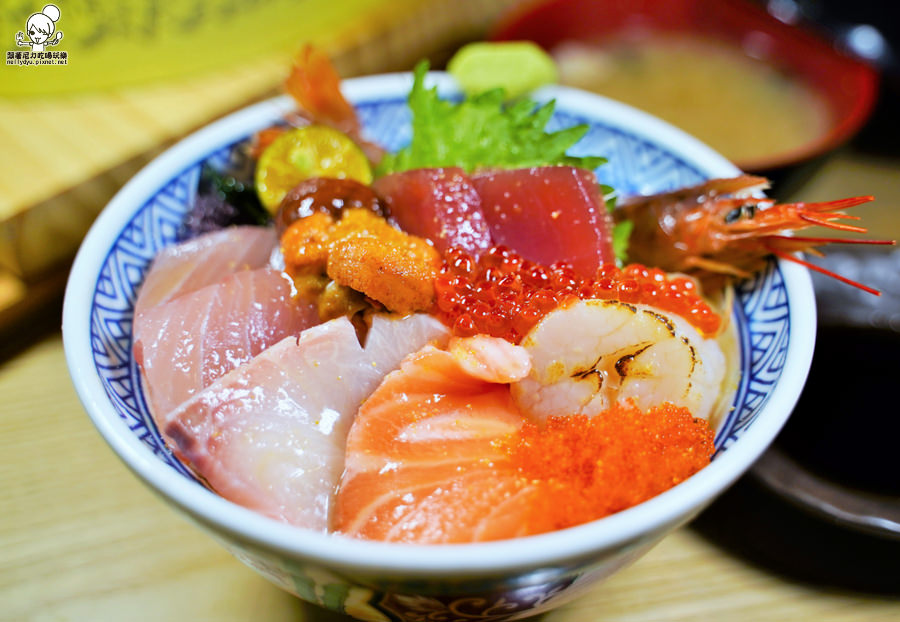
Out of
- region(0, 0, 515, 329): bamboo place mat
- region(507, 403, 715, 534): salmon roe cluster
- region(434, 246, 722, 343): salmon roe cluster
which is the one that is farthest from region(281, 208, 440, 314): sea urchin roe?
region(0, 0, 515, 329): bamboo place mat

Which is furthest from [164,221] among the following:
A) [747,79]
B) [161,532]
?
[747,79]

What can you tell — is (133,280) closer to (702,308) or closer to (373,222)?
(373,222)

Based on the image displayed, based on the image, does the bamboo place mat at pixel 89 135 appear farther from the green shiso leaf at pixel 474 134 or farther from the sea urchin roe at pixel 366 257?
the sea urchin roe at pixel 366 257

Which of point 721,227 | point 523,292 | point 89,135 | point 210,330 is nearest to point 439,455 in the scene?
point 523,292

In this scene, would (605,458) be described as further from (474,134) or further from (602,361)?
(474,134)

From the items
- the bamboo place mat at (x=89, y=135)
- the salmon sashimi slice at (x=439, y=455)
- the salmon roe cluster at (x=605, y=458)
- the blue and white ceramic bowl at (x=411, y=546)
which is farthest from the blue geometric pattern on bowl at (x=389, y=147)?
the bamboo place mat at (x=89, y=135)

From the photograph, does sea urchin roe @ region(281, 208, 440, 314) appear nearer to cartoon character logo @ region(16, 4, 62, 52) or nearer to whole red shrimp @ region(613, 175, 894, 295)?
whole red shrimp @ region(613, 175, 894, 295)
